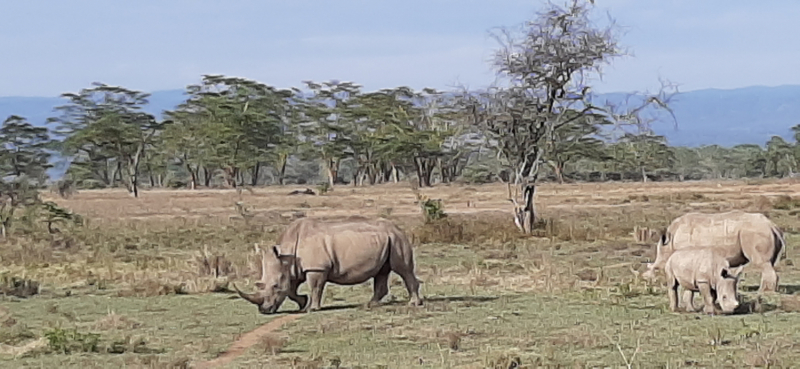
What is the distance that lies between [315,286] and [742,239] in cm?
595

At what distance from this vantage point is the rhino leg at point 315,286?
15242mm

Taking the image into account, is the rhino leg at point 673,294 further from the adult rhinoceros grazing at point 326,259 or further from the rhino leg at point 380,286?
the rhino leg at point 380,286

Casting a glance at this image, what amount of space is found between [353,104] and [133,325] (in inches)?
2586

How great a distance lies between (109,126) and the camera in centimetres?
6075

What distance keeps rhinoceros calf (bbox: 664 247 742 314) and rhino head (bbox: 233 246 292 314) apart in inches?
196

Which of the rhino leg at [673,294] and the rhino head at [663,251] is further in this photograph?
the rhino head at [663,251]

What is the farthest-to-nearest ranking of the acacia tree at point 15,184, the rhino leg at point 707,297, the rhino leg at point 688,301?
1. the acacia tree at point 15,184
2. the rhino leg at point 688,301
3. the rhino leg at point 707,297

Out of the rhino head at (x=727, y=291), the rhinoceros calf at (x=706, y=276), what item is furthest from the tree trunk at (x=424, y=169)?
the rhino head at (x=727, y=291)

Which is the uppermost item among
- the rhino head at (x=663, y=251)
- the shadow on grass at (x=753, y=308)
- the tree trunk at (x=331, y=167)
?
the tree trunk at (x=331, y=167)

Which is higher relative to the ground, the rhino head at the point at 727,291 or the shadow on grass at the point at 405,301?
the rhino head at the point at 727,291

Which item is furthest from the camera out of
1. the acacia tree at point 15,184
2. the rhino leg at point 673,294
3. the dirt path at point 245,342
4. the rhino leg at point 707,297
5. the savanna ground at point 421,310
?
the acacia tree at point 15,184

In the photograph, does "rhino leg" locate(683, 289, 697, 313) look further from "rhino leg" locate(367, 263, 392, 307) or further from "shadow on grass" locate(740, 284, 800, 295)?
"rhino leg" locate(367, 263, 392, 307)

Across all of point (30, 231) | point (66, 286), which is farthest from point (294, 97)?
point (66, 286)

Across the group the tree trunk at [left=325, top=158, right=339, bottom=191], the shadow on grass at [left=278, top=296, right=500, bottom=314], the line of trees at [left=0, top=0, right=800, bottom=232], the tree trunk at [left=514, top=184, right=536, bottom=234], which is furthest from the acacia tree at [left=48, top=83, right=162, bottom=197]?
the shadow on grass at [left=278, top=296, right=500, bottom=314]
